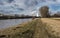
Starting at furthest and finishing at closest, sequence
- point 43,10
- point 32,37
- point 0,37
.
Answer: point 43,10 → point 0,37 → point 32,37

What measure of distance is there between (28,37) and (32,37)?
4.9 inches

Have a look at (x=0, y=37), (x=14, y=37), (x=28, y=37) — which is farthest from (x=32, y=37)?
(x=0, y=37)

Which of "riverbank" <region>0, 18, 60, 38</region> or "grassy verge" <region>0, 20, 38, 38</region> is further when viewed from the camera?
"grassy verge" <region>0, 20, 38, 38</region>

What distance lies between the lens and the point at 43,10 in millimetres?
37781

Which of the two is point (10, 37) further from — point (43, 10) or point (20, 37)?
point (43, 10)

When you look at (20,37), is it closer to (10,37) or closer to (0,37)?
(10,37)

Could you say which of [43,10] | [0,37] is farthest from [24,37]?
[43,10]

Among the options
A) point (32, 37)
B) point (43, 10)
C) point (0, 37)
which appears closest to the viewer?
point (32, 37)

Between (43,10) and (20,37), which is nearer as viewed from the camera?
(20,37)

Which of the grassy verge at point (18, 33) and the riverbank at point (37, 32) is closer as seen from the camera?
the riverbank at point (37, 32)

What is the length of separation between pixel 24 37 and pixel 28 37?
152mm

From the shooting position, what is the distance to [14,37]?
585cm

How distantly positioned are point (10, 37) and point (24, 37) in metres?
0.49

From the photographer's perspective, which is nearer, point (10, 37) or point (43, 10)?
point (10, 37)
